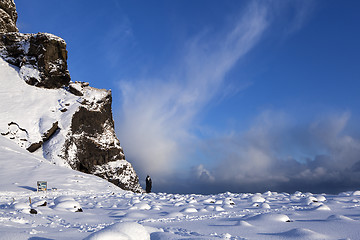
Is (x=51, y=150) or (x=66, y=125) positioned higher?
(x=66, y=125)

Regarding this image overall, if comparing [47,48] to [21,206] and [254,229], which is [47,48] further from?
[254,229]

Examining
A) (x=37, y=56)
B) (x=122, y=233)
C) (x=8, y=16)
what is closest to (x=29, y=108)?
(x=37, y=56)

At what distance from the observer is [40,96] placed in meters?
41.5

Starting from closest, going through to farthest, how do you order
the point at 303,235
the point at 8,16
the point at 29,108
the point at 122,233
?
the point at 122,233 < the point at 303,235 < the point at 29,108 < the point at 8,16

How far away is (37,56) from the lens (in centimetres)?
4444

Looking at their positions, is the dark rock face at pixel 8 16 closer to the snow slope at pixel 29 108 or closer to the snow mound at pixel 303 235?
the snow slope at pixel 29 108

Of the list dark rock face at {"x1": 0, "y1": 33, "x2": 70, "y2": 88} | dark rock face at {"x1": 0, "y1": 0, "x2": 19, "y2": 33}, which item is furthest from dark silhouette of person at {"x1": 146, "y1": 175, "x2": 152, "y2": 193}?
dark rock face at {"x1": 0, "y1": 0, "x2": 19, "y2": 33}

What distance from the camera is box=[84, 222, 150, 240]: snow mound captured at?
2.80 metres

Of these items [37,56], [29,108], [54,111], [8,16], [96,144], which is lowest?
[96,144]

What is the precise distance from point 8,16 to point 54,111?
2732 centimetres

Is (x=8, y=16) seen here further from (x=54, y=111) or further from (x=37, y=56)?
(x=54, y=111)

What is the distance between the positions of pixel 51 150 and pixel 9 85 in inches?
569

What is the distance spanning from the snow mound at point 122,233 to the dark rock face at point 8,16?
6069cm

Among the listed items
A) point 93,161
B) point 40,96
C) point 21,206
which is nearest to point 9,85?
point 40,96
